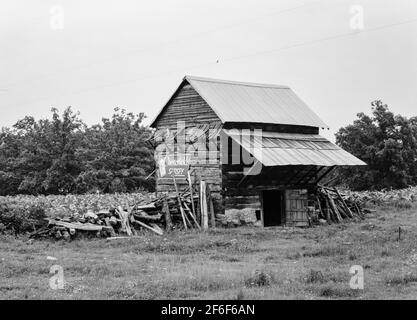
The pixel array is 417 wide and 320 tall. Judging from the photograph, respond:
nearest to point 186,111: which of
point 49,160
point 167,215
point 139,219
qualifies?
point 167,215

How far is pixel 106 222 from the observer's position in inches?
894

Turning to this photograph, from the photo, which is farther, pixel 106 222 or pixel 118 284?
pixel 106 222

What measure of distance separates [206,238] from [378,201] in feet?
60.5

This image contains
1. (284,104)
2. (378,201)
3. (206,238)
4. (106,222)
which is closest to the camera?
(206,238)

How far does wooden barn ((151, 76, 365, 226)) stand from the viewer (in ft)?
87.1

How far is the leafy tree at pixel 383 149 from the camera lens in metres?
48.9

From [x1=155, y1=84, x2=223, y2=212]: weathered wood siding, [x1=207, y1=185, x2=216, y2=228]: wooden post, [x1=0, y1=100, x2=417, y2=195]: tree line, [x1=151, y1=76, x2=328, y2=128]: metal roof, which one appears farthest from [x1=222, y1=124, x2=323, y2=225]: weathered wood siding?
[x1=0, y1=100, x2=417, y2=195]: tree line

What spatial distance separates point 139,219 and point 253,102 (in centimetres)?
908

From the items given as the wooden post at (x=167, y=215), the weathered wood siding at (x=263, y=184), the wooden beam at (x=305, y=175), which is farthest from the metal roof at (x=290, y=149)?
the wooden post at (x=167, y=215)

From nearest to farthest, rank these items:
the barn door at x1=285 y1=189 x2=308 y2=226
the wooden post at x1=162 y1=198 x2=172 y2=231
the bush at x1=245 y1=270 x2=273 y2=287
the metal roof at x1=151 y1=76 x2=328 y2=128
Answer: the bush at x1=245 y1=270 x2=273 y2=287 < the wooden post at x1=162 y1=198 x2=172 y2=231 < the metal roof at x1=151 y1=76 x2=328 y2=128 < the barn door at x1=285 y1=189 x2=308 y2=226

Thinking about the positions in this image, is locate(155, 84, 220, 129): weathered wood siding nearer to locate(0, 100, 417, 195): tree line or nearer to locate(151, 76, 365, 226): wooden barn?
locate(151, 76, 365, 226): wooden barn

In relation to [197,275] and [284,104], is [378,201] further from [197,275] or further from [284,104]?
[197,275]
